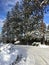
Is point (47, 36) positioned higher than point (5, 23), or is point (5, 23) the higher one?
point (5, 23)

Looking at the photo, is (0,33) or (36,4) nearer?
(36,4)

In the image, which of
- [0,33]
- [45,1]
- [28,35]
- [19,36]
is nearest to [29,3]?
[45,1]

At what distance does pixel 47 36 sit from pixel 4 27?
17047mm

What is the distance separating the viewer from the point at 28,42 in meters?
53.1

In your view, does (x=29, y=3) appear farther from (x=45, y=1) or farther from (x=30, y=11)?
(x=45, y=1)

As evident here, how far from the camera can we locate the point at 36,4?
231 inches

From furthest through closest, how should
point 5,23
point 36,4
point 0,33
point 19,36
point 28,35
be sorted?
point 0,33 < point 5,23 < point 19,36 < point 28,35 < point 36,4

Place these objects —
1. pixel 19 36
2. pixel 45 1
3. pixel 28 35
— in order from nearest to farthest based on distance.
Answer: pixel 45 1
pixel 28 35
pixel 19 36

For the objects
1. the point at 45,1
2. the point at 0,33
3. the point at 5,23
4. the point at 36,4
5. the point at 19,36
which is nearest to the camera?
the point at 45,1

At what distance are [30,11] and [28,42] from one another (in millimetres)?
47054

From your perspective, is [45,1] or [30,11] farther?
[30,11]

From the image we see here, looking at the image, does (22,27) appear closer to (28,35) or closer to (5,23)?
(28,35)

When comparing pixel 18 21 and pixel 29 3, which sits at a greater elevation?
pixel 18 21

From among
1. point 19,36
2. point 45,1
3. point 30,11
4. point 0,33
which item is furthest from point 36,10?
point 0,33
